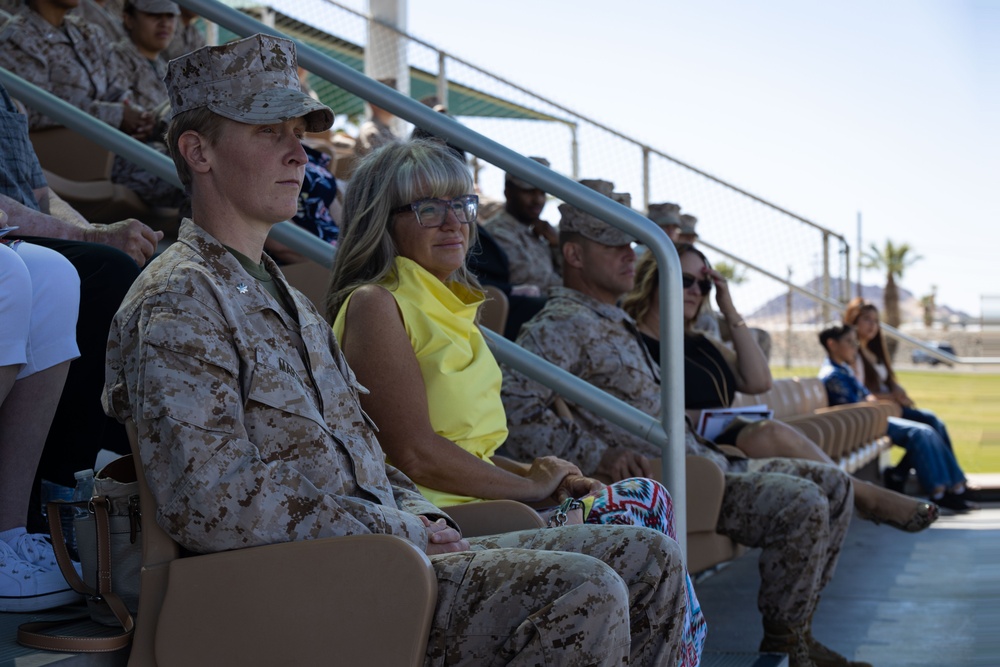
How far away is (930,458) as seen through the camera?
7.86 m

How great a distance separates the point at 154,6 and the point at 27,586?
3.26m

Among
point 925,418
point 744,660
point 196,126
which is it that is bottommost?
point 925,418

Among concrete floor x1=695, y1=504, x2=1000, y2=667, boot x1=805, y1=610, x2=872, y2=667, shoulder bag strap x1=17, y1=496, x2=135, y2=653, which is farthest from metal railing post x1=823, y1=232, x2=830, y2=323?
shoulder bag strap x1=17, y1=496, x2=135, y2=653

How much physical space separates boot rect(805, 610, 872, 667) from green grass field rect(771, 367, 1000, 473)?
2.67 meters

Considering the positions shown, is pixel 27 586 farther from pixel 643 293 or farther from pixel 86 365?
pixel 643 293

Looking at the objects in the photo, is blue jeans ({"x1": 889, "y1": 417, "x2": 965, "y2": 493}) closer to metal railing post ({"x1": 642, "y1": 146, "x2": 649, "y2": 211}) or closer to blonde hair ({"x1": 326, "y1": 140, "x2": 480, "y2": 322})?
metal railing post ({"x1": 642, "y1": 146, "x2": 649, "y2": 211})

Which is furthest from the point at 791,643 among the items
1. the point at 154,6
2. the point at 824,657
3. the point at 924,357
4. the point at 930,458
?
the point at 924,357

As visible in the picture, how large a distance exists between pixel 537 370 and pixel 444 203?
1.54 ft

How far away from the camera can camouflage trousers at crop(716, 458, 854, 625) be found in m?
3.51

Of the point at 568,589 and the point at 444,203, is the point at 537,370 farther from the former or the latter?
the point at 568,589

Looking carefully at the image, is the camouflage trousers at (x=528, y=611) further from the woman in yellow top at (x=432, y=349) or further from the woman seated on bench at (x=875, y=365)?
the woman seated on bench at (x=875, y=365)

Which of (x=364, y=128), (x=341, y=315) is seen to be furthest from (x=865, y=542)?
(x=341, y=315)

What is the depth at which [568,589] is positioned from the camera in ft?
5.68

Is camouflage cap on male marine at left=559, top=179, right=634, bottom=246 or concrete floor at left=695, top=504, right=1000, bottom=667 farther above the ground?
camouflage cap on male marine at left=559, top=179, right=634, bottom=246
